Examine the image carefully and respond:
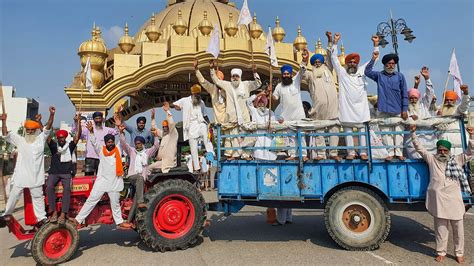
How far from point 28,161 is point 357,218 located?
4.49 m

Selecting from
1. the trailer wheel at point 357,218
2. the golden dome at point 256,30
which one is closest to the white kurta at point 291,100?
the trailer wheel at point 357,218

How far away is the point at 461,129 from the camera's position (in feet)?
14.5

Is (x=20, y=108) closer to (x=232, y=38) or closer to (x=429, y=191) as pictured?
(x=232, y=38)

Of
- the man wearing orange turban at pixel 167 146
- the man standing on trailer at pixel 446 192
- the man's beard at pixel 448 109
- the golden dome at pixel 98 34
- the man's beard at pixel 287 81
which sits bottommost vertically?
the man standing on trailer at pixel 446 192

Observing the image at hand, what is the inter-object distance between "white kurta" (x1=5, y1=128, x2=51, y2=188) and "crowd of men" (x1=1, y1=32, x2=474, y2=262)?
1 cm

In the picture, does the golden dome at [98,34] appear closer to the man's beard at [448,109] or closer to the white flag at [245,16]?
the white flag at [245,16]

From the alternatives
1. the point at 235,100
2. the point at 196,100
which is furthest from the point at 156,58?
the point at 235,100

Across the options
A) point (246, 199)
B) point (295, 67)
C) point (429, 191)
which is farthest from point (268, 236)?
point (295, 67)

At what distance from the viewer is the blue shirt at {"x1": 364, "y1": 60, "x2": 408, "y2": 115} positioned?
497 cm

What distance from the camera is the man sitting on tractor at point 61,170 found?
14.7 feet

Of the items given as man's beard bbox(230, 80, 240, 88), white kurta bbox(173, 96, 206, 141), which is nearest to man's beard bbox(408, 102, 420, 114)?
man's beard bbox(230, 80, 240, 88)

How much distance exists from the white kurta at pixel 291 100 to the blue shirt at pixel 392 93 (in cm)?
122

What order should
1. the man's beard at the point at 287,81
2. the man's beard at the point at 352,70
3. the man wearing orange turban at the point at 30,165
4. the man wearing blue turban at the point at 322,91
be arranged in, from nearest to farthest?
1. the man wearing orange turban at the point at 30,165
2. the man's beard at the point at 352,70
3. the man wearing blue turban at the point at 322,91
4. the man's beard at the point at 287,81

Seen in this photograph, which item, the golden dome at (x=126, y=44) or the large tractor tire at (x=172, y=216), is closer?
the large tractor tire at (x=172, y=216)
